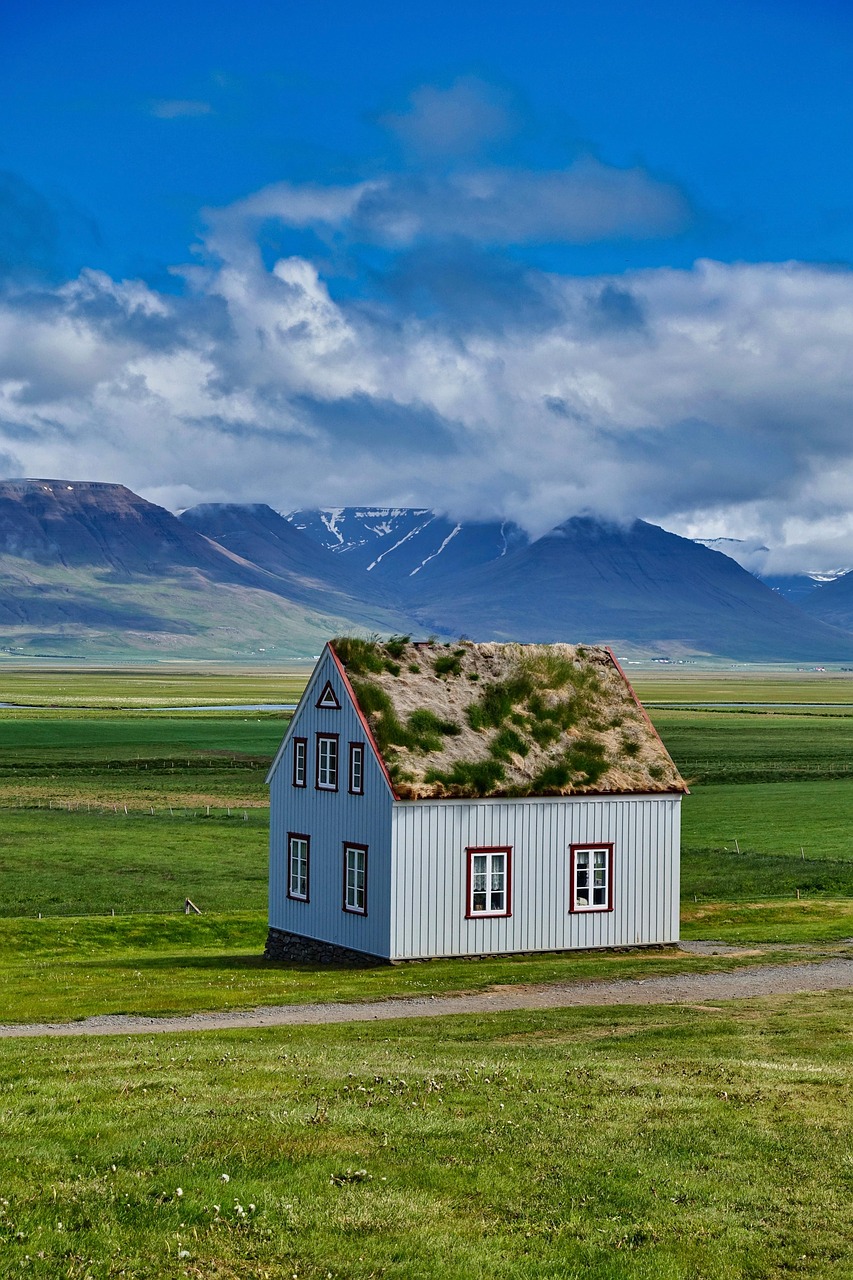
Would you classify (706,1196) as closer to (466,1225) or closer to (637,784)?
(466,1225)

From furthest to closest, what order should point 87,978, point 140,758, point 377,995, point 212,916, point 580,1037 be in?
point 140,758 → point 212,916 → point 87,978 → point 377,995 → point 580,1037

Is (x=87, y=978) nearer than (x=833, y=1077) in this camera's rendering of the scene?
No

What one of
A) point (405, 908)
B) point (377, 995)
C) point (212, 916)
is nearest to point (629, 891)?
point (405, 908)

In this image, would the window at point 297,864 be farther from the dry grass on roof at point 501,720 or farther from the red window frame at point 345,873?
the dry grass on roof at point 501,720

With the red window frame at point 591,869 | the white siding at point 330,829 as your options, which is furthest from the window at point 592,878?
the white siding at point 330,829

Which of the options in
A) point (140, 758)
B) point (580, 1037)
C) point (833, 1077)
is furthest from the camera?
point (140, 758)

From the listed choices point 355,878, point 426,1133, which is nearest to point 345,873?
point 355,878

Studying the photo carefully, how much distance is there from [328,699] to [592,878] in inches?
436

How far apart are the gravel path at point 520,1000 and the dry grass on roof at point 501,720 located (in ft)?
28.5

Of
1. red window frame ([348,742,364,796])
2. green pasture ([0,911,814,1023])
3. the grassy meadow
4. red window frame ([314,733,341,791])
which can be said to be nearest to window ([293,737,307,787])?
red window frame ([314,733,341,791])

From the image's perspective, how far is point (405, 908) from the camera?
145 feet

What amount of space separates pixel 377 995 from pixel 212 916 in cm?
2004

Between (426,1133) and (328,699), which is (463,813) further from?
(426,1133)

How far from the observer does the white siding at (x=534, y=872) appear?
44.6 m
